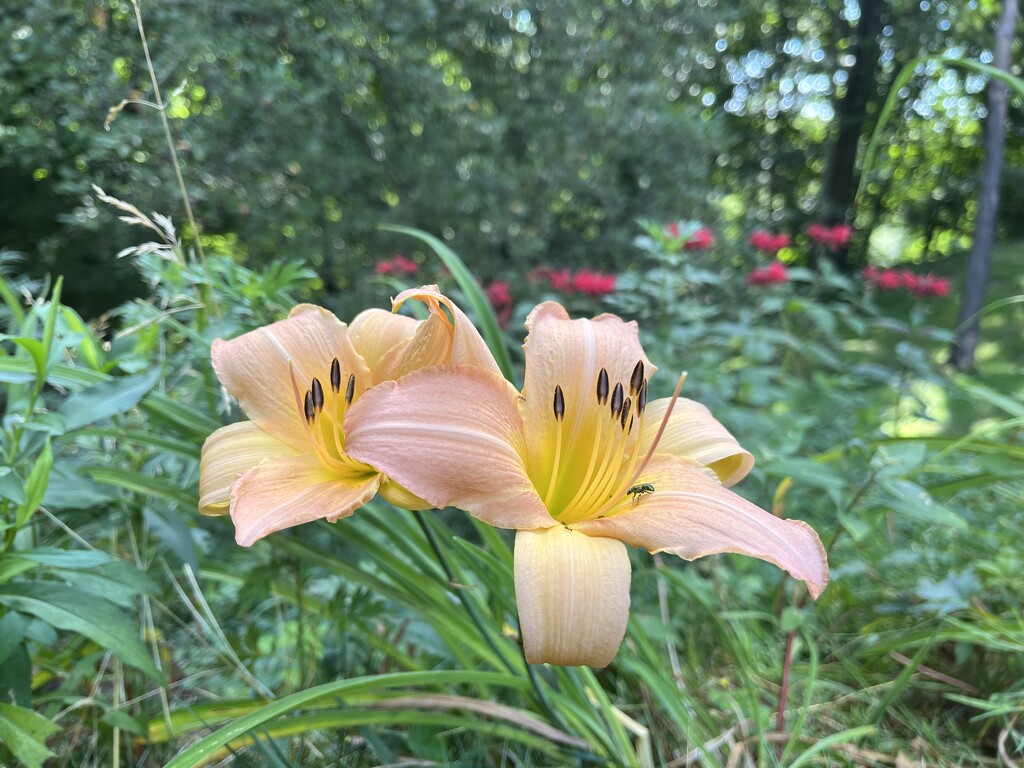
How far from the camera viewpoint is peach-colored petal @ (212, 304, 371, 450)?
0.65m

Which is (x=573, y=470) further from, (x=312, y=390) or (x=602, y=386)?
(x=312, y=390)

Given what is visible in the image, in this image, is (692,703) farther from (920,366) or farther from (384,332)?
(920,366)

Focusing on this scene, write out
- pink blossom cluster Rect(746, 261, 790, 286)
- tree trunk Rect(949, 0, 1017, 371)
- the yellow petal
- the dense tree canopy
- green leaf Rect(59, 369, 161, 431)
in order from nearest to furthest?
the yellow petal, green leaf Rect(59, 369, 161, 431), pink blossom cluster Rect(746, 261, 790, 286), the dense tree canopy, tree trunk Rect(949, 0, 1017, 371)

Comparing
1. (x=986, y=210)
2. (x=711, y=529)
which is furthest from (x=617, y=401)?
(x=986, y=210)

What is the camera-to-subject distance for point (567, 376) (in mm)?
673

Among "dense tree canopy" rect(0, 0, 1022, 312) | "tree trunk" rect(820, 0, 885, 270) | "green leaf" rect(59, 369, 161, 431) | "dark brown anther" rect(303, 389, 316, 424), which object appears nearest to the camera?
"dark brown anther" rect(303, 389, 316, 424)

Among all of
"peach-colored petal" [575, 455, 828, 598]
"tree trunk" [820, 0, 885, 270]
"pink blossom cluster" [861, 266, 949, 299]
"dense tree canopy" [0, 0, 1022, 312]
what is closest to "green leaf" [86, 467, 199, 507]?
"peach-colored petal" [575, 455, 828, 598]

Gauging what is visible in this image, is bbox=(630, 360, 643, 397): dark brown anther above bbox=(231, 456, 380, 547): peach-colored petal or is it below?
above

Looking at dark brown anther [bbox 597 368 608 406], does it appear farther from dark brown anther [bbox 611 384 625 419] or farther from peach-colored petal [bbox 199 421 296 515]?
peach-colored petal [bbox 199 421 296 515]

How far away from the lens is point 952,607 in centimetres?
107

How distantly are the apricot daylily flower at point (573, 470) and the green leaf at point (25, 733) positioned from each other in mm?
471

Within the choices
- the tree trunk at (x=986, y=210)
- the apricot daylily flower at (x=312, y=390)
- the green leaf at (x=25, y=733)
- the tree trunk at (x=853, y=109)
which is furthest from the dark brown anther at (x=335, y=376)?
the tree trunk at (x=853, y=109)

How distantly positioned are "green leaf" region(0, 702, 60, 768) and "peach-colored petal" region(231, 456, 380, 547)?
1.07 feet

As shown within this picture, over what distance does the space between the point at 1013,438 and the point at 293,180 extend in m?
3.06
